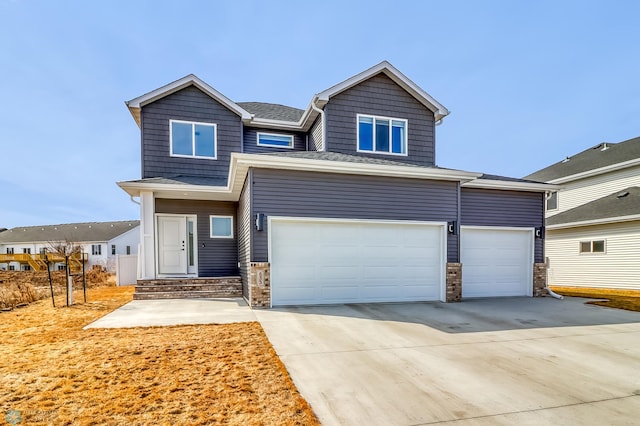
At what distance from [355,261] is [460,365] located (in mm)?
4328

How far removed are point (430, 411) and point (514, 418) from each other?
28.8 inches

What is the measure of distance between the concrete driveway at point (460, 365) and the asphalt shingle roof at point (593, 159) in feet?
41.2

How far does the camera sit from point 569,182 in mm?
17281

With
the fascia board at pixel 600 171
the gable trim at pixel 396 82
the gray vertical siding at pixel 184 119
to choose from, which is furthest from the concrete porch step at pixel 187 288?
the fascia board at pixel 600 171

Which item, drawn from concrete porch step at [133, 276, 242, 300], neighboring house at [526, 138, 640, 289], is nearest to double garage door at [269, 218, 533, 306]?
concrete porch step at [133, 276, 242, 300]

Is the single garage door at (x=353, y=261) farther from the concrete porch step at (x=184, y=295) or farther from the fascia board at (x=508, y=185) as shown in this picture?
the concrete porch step at (x=184, y=295)

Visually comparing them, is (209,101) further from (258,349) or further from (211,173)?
(258,349)

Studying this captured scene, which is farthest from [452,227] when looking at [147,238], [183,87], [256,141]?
[183,87]

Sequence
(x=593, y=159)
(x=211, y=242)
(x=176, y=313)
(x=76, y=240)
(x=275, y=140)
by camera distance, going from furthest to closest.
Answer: (x=76, y=240) → (x=593, y=159) → (x=275, y=140) → (x=211, y=242) → (x=176, y=313)

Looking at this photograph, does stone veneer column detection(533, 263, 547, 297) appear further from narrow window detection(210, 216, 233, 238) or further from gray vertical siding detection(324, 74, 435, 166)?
narrow window detection(210, 216, 233, 238)

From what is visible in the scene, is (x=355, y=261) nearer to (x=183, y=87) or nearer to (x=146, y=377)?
(x=146, y=377)

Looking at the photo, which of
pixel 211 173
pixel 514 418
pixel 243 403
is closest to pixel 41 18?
pixel 211 173

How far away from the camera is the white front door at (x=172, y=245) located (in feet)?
35.8

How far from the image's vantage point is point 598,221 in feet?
44.8
